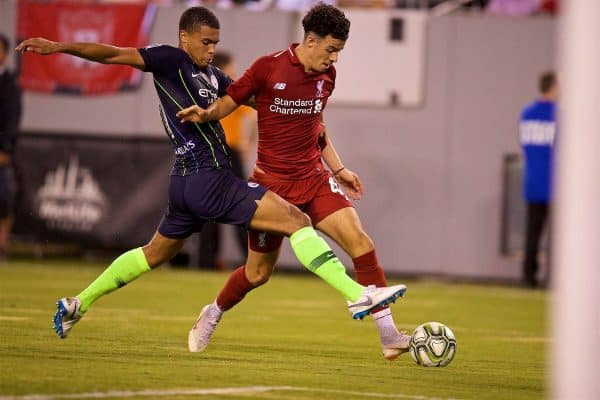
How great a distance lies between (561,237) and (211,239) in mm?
12588

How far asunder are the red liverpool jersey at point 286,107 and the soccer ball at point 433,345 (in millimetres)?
1220

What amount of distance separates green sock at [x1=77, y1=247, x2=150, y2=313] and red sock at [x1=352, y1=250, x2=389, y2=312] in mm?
1244

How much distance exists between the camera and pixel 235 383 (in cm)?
641

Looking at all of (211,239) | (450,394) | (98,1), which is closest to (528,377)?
(450,394)

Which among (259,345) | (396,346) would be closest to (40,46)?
(259,345)

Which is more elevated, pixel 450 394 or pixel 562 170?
pixel 562 170

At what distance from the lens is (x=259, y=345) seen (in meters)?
8.54

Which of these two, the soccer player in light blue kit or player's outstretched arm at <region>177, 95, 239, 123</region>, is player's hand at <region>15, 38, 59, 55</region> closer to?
the soccer player in light blue kit

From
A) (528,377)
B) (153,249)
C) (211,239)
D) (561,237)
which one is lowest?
(211,239)

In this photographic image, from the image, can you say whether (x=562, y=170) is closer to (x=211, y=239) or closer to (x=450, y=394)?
(x=450, y=394)

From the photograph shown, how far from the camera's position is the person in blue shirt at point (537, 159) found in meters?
15.7

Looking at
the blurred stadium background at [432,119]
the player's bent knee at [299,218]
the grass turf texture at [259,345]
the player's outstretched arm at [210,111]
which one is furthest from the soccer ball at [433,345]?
the blurred stadium background at [432,119]

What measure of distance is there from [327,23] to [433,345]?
1919 millimetres

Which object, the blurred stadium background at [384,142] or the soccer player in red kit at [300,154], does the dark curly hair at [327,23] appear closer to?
the soccer player in red kit at [300,154]
